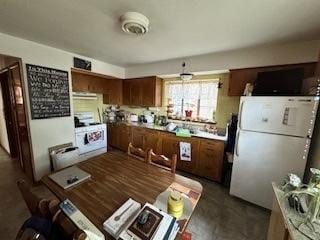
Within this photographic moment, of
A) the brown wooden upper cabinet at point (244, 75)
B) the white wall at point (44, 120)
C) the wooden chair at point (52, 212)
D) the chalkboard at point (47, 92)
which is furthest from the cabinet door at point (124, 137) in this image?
the wooden chair at point (52, 212)

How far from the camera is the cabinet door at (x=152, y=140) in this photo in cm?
331

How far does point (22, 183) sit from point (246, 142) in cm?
248

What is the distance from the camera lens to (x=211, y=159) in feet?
8.95

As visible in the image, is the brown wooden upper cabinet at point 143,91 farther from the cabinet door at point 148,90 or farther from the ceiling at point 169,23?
the ceiling at point 169,23

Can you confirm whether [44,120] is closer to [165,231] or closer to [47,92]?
[47,92]

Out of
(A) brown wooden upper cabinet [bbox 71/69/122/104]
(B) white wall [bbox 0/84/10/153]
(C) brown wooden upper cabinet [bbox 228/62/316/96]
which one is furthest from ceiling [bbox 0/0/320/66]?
(B) white wall [bbox 0/84/10/153]

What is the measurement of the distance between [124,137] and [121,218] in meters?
3.14

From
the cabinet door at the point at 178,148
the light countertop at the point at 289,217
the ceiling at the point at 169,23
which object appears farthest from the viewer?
the cabinet door at the point at 178,148

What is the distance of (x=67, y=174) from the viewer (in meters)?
1.46

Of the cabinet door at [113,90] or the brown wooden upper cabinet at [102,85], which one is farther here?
the cabinet door at [113,90]

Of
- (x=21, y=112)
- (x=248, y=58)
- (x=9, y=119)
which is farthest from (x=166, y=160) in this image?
(x=9, y=119)

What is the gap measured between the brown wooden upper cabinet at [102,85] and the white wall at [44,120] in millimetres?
759

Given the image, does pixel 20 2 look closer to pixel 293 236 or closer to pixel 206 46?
pixel 206 46

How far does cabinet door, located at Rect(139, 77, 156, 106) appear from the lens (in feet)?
11.7
